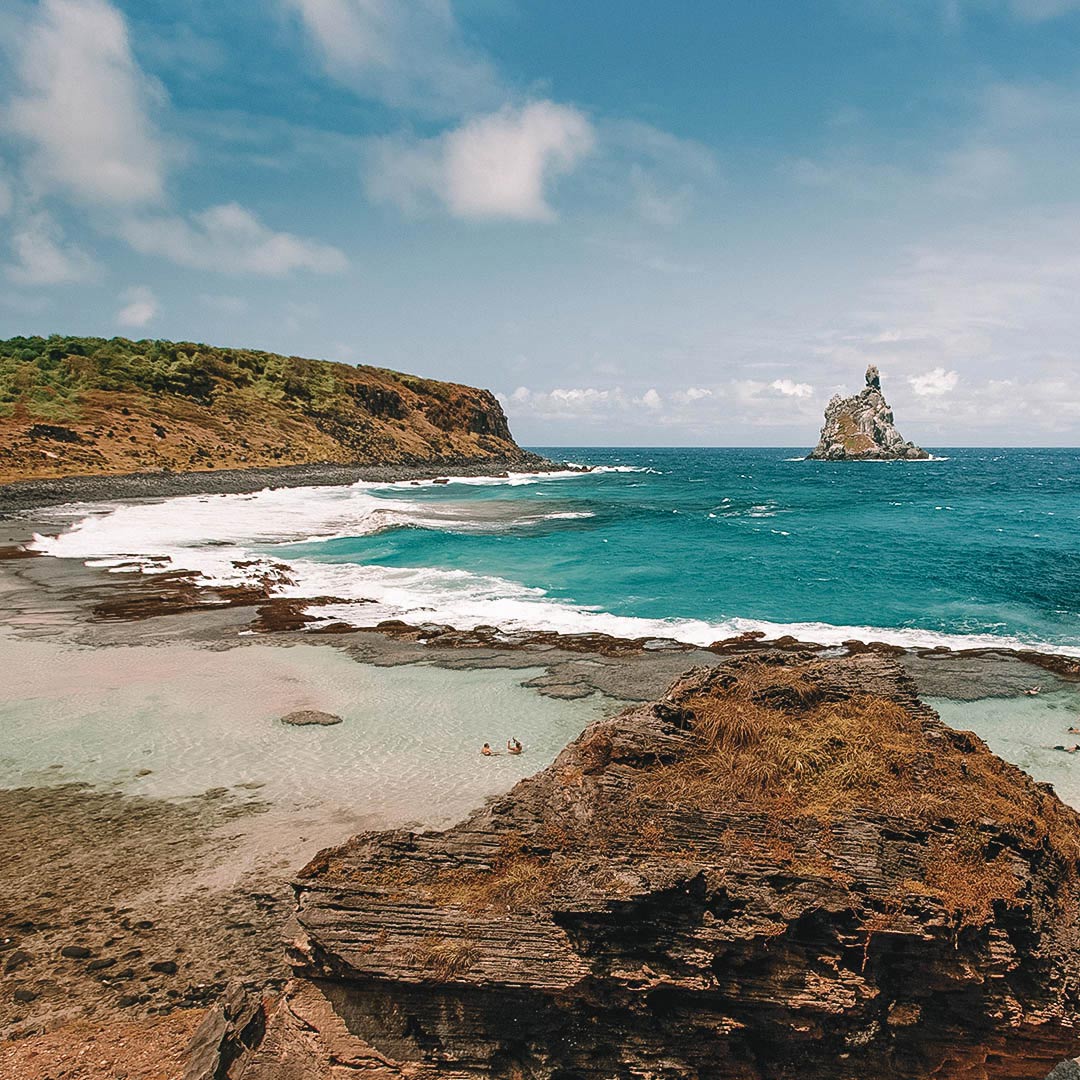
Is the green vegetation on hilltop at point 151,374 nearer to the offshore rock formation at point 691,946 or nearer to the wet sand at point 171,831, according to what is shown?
the wet sand at point 171,831

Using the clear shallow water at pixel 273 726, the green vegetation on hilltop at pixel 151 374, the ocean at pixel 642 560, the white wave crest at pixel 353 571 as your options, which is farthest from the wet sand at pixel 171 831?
the green vegetation on hilltop at pixel 151 374

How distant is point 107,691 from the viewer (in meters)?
18.2

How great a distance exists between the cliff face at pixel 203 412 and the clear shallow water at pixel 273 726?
56.4 metres

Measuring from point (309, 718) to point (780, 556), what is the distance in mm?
33820

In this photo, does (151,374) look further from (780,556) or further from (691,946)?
(691,946)

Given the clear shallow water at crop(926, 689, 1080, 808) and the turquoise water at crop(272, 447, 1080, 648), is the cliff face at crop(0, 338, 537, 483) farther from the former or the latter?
the clear shallow water at crop(926, 689, 1080, 808)

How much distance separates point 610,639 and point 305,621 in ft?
40.7

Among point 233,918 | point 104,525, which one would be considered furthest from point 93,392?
point 233,918

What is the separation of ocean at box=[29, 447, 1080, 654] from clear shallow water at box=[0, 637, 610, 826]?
699 cm

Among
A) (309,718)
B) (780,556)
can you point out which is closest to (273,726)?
(309,718)

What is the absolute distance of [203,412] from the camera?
92.7 m

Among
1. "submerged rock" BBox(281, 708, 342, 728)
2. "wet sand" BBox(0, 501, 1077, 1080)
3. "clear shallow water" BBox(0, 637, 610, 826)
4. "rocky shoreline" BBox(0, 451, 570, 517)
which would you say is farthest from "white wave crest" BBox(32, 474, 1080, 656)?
"submerged rock" BBox(281, 708, 342, 728)

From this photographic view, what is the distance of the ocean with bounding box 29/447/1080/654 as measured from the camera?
27.8m

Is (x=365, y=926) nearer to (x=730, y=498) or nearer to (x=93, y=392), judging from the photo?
(x=730, y=498)
